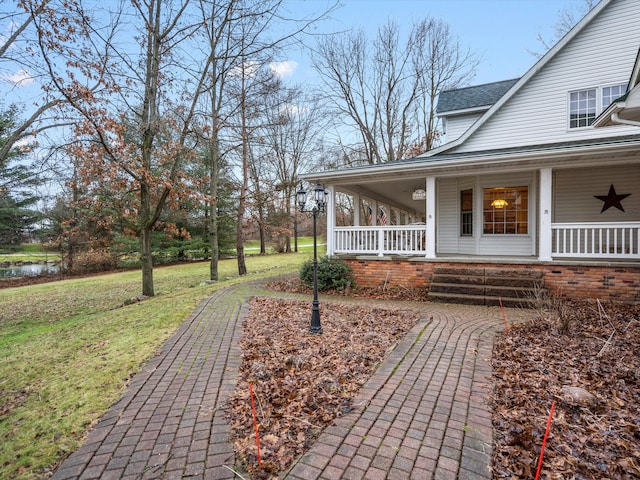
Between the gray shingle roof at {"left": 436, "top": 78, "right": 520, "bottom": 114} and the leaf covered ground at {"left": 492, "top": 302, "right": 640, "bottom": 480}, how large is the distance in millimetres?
9182

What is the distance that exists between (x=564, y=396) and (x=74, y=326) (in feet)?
27.6

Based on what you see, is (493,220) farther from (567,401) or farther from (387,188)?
(567,401)

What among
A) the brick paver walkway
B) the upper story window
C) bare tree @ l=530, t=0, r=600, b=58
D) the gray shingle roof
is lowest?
the brick paver walkway

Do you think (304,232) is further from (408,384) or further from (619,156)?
(408,384)

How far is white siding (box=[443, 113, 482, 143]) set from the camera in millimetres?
11984

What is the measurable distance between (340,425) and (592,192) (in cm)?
1029

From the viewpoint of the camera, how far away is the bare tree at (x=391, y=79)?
63.5 feet

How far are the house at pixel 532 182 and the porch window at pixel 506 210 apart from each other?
3 cm

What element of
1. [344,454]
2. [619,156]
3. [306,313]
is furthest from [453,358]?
[619,156]

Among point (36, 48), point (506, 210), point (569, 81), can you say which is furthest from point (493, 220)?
point (36, 48)

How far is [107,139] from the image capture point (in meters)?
8.62

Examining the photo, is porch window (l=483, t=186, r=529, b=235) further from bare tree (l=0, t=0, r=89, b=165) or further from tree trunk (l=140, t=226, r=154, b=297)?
bare tree (l=0, t=0, r=89, b=165)

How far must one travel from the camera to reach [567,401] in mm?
2961

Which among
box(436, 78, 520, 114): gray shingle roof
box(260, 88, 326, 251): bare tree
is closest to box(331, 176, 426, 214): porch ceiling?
box(436, 78, 520, 114): gray shingle roof
